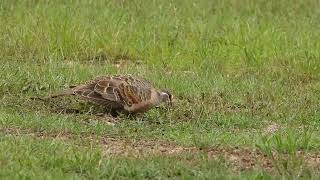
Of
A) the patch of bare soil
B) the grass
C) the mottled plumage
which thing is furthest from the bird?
the patch of bare soil

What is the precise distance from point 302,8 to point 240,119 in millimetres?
5907

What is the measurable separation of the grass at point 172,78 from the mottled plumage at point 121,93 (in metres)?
0.17

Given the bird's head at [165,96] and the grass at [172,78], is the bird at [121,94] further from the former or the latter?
the grass at [172,78]

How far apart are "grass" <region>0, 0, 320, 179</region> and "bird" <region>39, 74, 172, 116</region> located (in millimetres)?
161

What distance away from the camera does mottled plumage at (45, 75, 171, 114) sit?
7723 millimetres

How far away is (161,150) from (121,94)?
3.76ft

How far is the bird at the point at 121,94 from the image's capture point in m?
7.72

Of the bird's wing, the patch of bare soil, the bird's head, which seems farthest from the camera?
the bird's head

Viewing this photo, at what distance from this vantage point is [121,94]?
7719 mm

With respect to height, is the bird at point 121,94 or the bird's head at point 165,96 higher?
the bird at point 121,94

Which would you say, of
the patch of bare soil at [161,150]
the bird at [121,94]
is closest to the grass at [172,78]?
the patch of bare soil at [161,150]

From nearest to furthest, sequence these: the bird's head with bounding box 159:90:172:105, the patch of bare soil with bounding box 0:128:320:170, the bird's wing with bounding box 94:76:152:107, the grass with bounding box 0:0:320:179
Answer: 1. the grass with bounding box 0:0:320:179
2. the patch of bare soil with bounding box 0:128:320:170
3. the bird's wing with bounding box 94:76:152:107
4. the bird's head with bounding box 159:90:172:105

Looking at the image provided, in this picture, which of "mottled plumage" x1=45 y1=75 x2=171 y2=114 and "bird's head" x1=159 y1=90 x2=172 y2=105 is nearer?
"mottled plumage" x1=45 y1=75 x2=171 y2=114

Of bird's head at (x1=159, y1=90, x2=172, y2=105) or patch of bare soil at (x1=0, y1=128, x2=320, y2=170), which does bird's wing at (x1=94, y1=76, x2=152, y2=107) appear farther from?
patch of bare soil at (x1=0, y1=128, x2=320, y2=170)
